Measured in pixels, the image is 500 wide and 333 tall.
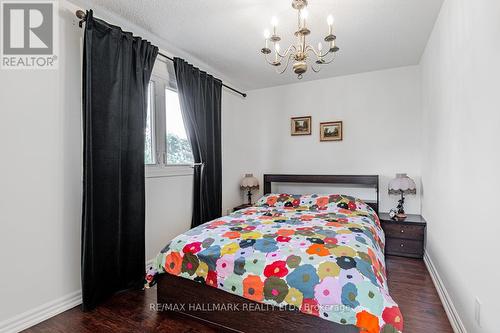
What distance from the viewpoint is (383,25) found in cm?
261

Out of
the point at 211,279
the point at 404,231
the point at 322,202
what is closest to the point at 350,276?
the point at 211,279

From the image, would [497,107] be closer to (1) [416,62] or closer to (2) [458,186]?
(2) [458,186]

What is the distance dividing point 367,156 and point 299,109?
126 cm

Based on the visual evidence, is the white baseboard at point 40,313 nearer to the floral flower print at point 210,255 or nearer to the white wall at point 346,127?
the floral flower print at point 210,255

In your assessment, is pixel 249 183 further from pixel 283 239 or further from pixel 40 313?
Result: pixel 40 313

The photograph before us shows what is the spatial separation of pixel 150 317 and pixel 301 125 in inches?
130

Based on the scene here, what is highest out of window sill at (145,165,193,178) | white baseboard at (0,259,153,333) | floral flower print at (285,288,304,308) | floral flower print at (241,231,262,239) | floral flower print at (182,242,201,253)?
window sill at (145,165,193,178)

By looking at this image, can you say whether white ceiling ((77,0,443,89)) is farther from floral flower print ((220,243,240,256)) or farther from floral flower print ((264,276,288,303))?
floral flower print ((264,276,288,303))

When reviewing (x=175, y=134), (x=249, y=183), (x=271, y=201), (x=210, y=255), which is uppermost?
(x=175, y=134)

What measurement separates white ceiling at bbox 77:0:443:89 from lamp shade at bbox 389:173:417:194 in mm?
1515

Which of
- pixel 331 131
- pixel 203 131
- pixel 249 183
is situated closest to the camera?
pixel 203 131

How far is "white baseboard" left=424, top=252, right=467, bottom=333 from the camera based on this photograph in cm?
181

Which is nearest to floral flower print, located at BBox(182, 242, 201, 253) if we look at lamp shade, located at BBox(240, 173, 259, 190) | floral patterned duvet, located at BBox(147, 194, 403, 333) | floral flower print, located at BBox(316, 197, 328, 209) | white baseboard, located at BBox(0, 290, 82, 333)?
floral patterned duvet, located at BBox(147, 194, 403, 333)

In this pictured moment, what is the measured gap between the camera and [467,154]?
5.63ft
